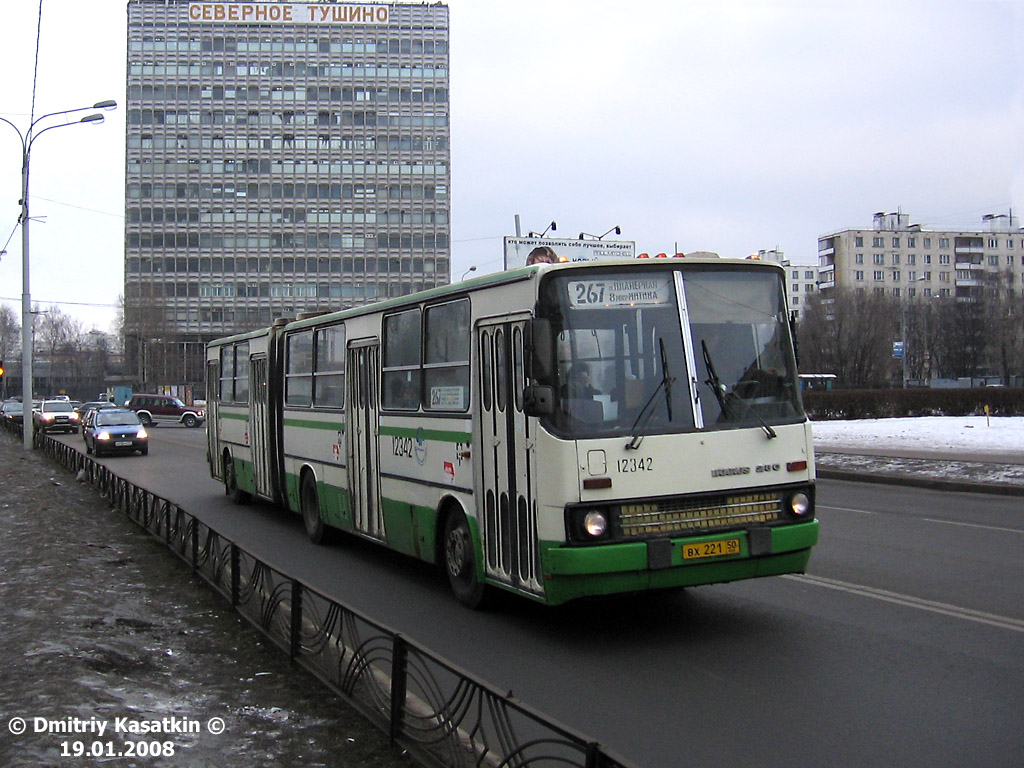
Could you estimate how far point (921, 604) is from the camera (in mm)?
8461

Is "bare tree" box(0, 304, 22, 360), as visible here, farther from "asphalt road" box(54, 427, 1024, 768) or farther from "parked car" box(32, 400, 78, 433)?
"asphalt road" box(54, 427, 1024, 768)

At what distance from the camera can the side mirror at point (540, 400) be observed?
7.32m

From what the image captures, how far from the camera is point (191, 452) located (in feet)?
116

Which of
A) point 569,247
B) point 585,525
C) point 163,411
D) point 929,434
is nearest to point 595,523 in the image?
point 585,525

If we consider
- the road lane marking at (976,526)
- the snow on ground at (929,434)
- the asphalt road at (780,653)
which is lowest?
the road lane marking at (976,526)

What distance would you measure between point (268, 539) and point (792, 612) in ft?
26.0

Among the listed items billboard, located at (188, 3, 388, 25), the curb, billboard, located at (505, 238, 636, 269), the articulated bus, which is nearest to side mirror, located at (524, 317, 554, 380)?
the articulated bus

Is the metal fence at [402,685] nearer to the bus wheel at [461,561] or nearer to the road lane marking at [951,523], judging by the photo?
the bus wheel at [461,561]

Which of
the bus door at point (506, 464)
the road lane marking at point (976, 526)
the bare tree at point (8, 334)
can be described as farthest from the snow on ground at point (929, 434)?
the bare tree at point (8, 334)

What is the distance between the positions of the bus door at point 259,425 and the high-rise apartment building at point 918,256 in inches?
4799

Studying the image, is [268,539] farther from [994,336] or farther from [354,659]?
[994,336]

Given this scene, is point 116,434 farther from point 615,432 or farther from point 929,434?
point 615,432

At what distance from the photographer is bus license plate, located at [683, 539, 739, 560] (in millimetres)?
7336

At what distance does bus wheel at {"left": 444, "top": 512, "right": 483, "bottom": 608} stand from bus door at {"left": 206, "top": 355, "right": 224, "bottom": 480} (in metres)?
11.5
